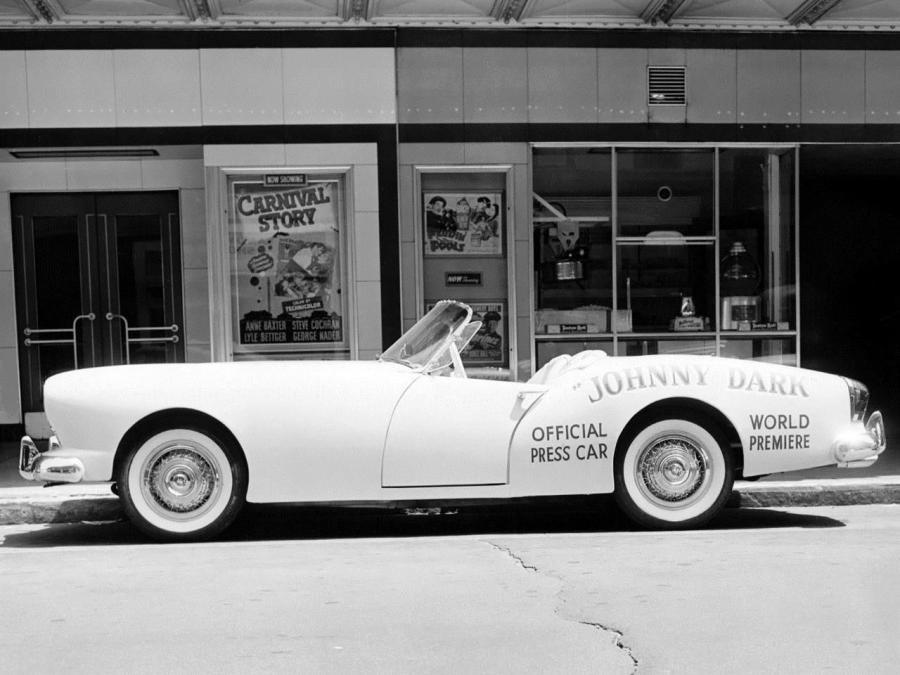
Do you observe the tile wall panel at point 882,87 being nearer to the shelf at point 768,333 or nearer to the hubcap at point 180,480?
the shelf at point 768,333

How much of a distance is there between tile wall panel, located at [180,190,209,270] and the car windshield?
15.4 feet

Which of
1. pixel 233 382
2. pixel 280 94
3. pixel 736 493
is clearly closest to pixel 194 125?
pixel 280 94

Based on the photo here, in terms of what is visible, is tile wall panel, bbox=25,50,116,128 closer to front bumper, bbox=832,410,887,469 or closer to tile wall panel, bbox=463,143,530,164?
tile wall panel, bbox=463,143,530,164

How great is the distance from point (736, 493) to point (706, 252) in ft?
14.2

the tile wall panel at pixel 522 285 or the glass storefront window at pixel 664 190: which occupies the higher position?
the glass storefront window at pixel 664 190

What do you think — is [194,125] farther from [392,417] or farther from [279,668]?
[279,668]

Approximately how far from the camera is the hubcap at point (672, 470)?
672 centimetres

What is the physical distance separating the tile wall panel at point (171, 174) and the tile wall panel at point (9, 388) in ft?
7.27

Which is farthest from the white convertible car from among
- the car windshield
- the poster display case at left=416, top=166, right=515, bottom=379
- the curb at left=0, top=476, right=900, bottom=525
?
the poster display case at left=416, top=166, right=515, bottom=379

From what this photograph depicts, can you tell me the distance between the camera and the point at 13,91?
425 inches

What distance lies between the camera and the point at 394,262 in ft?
36.4

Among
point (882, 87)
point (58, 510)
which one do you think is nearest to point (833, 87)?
point (882, 87)

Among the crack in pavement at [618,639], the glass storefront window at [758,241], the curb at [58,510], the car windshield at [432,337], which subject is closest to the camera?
the crack in pavement at [618,639]

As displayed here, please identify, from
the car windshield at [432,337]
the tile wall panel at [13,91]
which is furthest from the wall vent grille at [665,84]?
the tile wall panel at [13,91]
